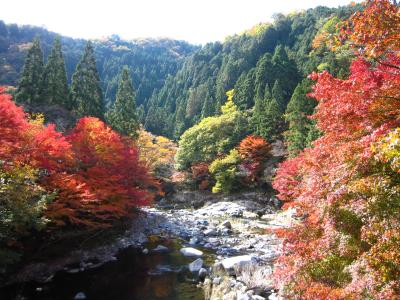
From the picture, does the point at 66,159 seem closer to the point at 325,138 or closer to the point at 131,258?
the point at 131,258

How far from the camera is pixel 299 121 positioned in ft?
120

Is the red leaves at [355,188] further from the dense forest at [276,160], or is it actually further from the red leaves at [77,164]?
the red leaves at [77,164]

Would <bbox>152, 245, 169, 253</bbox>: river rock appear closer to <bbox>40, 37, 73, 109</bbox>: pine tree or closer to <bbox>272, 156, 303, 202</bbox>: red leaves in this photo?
<bbox>272, 156, 303, 202</bbox>: red leaves

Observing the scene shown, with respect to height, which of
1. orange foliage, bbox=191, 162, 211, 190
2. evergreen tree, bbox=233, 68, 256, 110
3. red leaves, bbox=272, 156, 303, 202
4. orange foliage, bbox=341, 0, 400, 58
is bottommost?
orange foliage, bbox=191, 162, 211, 190

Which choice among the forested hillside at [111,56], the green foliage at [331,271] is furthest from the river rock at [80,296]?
the forested hillside at [111,56]

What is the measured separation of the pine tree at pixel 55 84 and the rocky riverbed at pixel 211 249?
20.5 meters

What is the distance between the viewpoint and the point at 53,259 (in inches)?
631

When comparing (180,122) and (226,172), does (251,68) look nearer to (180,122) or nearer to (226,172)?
(180,122)

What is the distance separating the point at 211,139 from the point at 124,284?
104 feet

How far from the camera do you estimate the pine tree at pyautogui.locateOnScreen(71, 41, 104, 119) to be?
136 feet

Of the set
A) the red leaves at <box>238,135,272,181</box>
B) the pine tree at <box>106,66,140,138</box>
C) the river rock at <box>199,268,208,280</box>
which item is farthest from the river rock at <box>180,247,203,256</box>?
the pine tree at <box>106,66,140,138</box>

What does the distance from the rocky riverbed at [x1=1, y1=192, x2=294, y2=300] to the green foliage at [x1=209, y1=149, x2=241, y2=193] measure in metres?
3.07

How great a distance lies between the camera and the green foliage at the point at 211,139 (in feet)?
145

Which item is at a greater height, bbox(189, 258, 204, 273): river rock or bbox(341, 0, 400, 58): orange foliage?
bbox(341, 0, 400, 58): orange foliage
